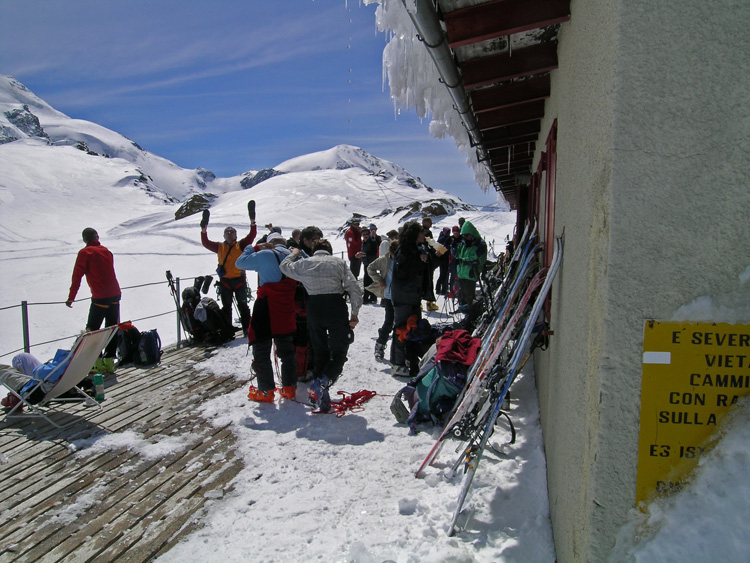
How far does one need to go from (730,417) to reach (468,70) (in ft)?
9.22

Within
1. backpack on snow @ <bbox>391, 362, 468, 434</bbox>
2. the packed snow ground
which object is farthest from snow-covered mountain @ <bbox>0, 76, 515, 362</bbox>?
backpack on snow @ <bbox>391, 362, 468, 434</bbox>

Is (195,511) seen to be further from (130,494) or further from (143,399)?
(143,399)

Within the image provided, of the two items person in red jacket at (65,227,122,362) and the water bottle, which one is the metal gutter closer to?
the water bottle

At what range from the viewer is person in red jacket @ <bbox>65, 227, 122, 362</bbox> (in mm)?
5969

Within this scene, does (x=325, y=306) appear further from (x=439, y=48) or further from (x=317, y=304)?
(x=439, y=48)

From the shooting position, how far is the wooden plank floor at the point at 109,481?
9.02 feet

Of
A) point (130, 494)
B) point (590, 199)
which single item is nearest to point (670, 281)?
point (590, 199)

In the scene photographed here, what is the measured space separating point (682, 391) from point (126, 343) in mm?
6435

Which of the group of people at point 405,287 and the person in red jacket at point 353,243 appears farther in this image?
the person in red jacket at point 353,243

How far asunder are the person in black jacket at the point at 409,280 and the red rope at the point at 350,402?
80 centimetres

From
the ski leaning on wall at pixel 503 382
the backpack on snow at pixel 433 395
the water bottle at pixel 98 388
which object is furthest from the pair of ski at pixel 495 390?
the water bottle at pixel 98 388

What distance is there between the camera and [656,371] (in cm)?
156

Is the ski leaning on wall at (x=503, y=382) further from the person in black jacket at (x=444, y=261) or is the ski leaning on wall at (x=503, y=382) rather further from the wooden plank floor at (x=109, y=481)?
the person in black jacket at (x=444, y=261)

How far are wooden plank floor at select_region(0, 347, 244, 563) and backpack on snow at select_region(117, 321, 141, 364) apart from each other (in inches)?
48.6
